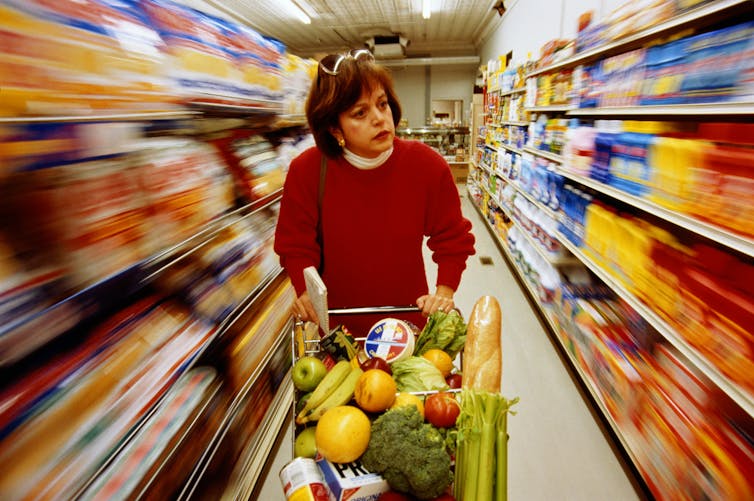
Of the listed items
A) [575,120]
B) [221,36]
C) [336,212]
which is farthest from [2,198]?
[575,120]

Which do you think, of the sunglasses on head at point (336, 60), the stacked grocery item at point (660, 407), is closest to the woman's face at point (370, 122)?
the sunglasses on head at point (336, 60)

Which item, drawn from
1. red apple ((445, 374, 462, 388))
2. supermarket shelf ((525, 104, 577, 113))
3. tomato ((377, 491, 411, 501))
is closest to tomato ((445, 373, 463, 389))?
red apple ((445, 374, 462, 388))

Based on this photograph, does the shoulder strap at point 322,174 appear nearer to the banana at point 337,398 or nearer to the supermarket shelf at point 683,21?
the banana at point 337,398

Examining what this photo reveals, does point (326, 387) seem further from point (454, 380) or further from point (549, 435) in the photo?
point (549, 435)

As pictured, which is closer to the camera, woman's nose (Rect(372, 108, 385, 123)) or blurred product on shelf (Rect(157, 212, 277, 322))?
woman's nose (Rect(372, 108, 385, 123))

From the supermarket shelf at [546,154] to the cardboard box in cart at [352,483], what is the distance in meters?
2.59

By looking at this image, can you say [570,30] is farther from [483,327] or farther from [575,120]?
[483,327]

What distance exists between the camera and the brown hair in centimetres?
134

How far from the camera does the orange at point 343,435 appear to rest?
87 cm

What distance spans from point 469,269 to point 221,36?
363 centimetres

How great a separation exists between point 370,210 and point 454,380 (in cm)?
75

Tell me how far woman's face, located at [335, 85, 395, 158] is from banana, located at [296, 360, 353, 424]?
2.59 ft

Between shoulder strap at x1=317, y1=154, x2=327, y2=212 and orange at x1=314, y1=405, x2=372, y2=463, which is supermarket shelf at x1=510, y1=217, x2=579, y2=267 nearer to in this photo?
shoulder strap at x1=317, y1=154, x2=327, y2=212

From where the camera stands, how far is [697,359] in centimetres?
134
